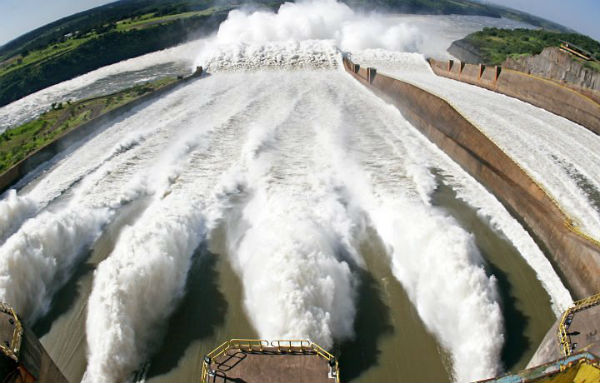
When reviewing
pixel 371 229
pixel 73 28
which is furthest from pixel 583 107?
pixel 73 28

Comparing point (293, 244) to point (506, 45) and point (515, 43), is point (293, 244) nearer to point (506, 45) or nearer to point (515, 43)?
point (506, 45)

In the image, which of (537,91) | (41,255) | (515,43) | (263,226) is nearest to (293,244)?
(263,226)

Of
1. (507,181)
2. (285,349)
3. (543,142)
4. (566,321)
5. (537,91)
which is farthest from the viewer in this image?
(537,91)

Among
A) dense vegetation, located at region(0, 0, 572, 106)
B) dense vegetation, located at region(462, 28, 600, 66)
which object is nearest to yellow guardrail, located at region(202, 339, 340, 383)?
dense vegetation, located at region(462, 28, 600, 66)

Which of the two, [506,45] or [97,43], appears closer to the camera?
[506,45]

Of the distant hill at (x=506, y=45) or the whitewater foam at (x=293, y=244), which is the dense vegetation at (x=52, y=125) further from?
the distant hill at (x=506, y=45)

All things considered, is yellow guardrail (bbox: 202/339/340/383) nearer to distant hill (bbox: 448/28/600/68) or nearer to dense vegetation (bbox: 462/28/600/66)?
distant hill (bbox: 448/28/600/68)
